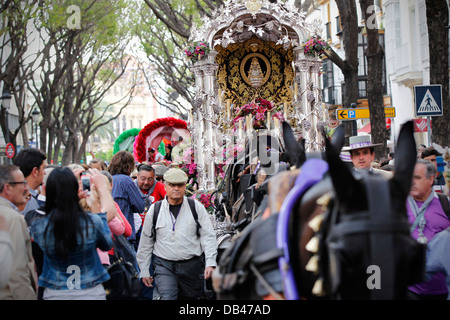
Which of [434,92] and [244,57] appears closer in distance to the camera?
[434,92]

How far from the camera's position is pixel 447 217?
515 centimetres

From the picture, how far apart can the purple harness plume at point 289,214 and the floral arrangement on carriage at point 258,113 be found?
11.0m

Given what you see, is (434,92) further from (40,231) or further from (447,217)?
(40,231)

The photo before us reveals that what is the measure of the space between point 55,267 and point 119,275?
0.57 metres

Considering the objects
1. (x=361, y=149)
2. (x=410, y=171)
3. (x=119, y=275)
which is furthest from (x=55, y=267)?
(x=361, y=149)

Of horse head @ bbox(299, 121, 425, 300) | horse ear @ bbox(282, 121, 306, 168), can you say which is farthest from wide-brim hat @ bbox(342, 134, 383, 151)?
horse head @ bbox(299, 121, 425, 300)

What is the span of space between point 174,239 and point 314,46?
9913 mm

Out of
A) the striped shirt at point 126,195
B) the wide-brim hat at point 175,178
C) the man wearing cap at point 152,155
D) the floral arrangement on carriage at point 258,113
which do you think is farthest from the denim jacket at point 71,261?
the man wearing cap at point 152,155

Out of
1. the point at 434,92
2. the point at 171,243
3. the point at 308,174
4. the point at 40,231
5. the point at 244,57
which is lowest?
the point at 171,243

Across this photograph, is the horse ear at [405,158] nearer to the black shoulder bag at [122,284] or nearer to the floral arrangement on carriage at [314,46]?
the black shoulder bag at [122,284]

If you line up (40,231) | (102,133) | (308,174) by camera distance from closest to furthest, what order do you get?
(308,174)
(40,231)
(102,133)

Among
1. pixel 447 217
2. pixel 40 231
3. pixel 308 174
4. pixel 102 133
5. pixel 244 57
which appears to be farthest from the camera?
pixel 102 133

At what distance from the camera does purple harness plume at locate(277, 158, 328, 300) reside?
2908 mm

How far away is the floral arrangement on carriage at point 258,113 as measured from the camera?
1498cm
